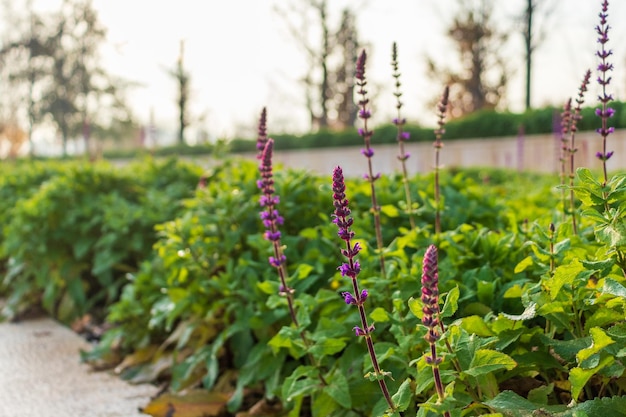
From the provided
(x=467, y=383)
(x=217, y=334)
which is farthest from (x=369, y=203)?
(x=467, y=383)

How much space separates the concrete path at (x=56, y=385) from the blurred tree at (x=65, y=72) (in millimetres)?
35495

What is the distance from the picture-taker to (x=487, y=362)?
183 cm

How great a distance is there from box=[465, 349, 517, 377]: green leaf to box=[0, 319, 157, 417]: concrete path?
176 centimetres

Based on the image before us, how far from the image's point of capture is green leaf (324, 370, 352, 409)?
2.26 meters

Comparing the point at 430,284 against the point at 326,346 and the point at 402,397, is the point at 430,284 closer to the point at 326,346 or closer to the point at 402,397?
the point at 402,397

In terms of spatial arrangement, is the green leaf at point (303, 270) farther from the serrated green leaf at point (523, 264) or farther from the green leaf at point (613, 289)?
the green leaf at point (613, 289)

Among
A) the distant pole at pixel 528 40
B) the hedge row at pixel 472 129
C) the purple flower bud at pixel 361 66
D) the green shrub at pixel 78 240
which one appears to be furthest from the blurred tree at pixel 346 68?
the purple flower bud at pixel 361 66

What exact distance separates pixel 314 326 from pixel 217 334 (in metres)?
0.84

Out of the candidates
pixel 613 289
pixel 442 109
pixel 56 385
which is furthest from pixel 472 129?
pixel 613 289

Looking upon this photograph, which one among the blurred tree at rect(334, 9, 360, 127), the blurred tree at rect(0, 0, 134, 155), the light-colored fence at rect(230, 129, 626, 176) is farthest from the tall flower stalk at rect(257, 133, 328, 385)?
the blurred tree at rect(0, 0, 134, 155)

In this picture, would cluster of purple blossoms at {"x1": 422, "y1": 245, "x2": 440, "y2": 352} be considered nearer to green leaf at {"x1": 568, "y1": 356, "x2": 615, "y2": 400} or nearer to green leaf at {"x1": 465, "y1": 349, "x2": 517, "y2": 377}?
green leaf at {"x1": 465, "y1": 349, "x2": 517, "y2": 377}

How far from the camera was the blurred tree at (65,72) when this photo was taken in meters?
40.1

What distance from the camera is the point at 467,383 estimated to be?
2.08 meters

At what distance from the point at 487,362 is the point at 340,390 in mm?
630
